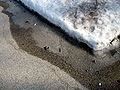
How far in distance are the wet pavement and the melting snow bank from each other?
0.14 metres

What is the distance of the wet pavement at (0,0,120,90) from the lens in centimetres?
422

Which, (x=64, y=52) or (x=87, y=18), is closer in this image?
(x=64, y=52)

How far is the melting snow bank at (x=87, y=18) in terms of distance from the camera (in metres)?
4.78

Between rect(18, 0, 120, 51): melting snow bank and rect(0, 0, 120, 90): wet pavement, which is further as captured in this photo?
rect(18, 0, 120, 51): melting snow bank

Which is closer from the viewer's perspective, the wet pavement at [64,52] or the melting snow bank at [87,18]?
the wet pavement at [64,52]

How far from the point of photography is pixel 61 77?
167 inches

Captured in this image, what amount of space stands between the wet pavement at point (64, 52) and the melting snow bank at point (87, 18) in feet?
0.45

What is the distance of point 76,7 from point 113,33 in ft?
3.39

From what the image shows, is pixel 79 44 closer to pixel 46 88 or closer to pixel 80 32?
pixel 80 32

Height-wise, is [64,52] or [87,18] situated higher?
[87,18]

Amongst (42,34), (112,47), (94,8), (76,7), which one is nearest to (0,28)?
(42,34)

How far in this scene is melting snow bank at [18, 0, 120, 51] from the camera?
15.7 feet

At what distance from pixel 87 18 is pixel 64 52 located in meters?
0.88

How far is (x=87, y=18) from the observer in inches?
203
